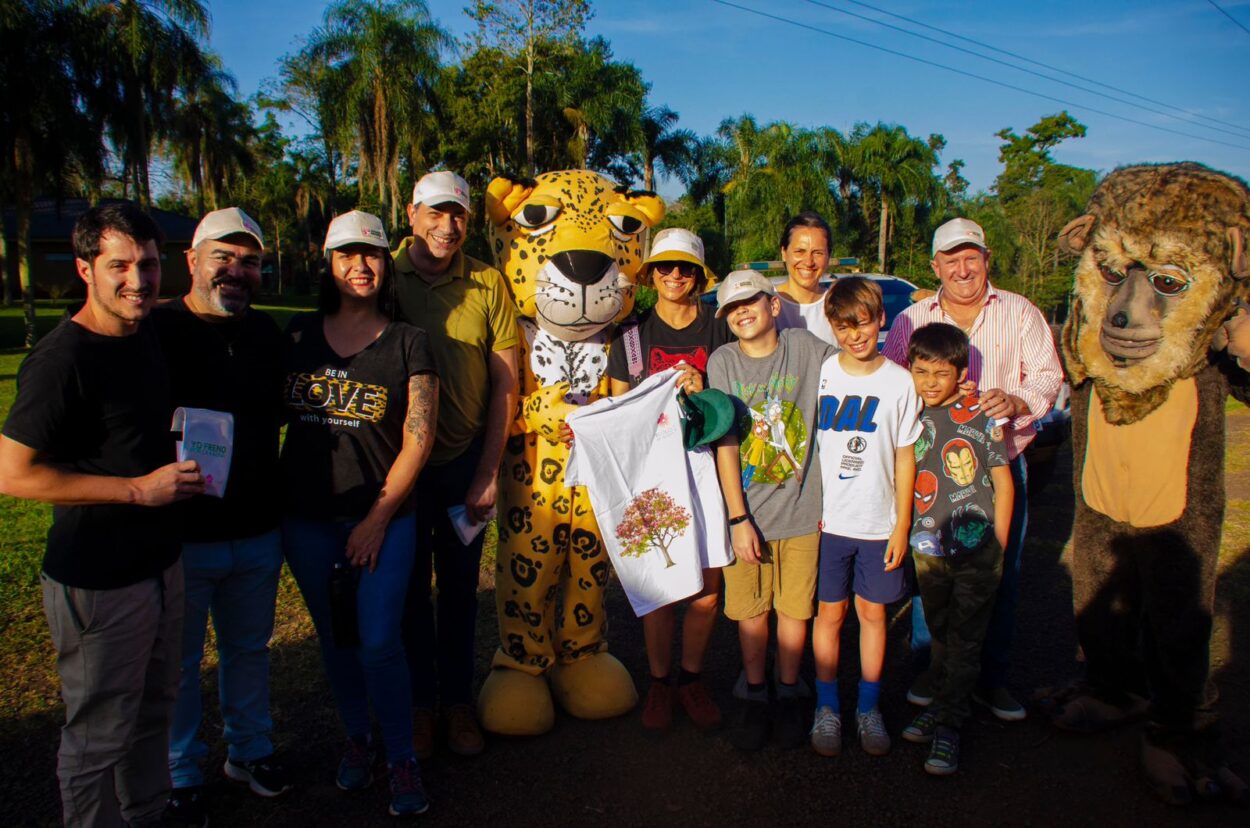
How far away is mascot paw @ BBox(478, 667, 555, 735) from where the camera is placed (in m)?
3.50

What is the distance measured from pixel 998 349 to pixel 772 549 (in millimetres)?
1365

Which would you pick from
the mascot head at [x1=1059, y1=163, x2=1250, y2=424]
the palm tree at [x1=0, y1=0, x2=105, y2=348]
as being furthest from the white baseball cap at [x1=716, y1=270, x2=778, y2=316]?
the palm tree at [x1=0, y1=0, x2=105, y2=348]

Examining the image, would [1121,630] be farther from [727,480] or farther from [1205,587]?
[727,480]

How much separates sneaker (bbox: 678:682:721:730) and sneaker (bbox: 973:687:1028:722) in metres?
1.24

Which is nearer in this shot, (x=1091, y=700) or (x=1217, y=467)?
(x=1217, y=467)

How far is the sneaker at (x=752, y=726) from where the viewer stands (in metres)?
3.41

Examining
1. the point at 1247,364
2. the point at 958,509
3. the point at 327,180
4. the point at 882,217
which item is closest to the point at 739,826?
the point at 958,509

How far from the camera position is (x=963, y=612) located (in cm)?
338

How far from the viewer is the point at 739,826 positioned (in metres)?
2.96

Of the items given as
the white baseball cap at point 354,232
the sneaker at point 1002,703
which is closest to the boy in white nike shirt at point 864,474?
the sneaker at point 1002,703

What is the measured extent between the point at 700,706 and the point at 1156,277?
252 centimetres

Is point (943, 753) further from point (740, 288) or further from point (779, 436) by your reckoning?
point (740, 288)

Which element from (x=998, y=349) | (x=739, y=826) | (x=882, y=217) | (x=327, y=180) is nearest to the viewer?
(x=739, y=826)

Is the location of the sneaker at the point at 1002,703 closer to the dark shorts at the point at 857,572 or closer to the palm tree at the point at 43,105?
the dark shorts at the point at 857,572
